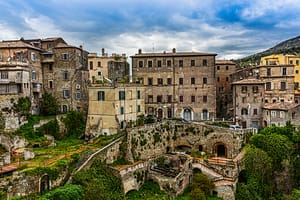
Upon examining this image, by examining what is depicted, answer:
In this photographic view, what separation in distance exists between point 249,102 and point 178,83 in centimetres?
1108

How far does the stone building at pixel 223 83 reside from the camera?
56.7 meters

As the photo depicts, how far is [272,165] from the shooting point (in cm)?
3788

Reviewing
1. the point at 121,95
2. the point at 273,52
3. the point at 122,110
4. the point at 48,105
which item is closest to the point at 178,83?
the point at 121,95

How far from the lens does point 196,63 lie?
164 feet

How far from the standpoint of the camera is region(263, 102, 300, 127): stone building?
43.2 meters

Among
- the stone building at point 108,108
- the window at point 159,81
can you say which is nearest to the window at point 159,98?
the window at point 159,81

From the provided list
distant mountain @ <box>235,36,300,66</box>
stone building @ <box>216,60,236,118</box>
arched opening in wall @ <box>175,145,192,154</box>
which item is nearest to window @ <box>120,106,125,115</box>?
arched opening in wall @ <box>175,145,192,154</box>

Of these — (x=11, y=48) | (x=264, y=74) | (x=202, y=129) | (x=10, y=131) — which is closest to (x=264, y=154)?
(x=202, y=129)

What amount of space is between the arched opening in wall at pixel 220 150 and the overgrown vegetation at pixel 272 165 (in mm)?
4131

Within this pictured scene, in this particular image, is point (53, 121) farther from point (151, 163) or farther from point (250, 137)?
point (250, 137)

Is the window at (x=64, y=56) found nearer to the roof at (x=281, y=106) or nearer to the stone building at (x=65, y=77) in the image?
the stone building at (x=65, y=77)

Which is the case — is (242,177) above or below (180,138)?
below

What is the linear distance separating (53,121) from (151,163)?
47.5ft

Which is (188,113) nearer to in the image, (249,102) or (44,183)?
(249,102)
